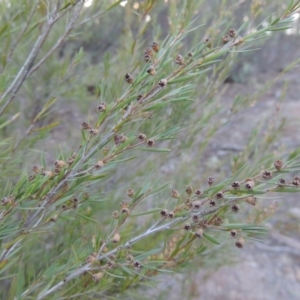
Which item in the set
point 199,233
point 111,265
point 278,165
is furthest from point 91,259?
point 278,165

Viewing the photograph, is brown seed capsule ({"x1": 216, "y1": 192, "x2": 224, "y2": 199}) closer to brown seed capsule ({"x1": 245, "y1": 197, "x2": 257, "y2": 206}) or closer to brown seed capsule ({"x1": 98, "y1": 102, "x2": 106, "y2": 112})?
brown seed capsule ({"x1": 245, "y1": 197, "x2": 257, "y2": 206})

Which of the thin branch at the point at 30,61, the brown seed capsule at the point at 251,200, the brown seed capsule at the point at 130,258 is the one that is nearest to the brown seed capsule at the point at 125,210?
the brown seed capsule at the point at 130,258

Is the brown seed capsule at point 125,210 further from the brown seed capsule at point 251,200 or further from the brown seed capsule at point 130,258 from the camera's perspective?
the brown seed capsule at point 251,200

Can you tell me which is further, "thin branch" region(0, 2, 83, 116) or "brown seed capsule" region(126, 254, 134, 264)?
"thin branch" region(0, 2, 83, 116)

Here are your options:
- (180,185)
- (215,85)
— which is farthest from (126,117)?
(180,185)

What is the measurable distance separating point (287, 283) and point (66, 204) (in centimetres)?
267

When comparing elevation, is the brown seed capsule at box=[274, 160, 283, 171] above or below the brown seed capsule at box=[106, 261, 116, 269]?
above

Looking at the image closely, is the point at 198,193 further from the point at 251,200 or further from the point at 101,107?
the point at 101,107

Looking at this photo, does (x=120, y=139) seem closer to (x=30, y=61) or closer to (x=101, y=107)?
(x=101, y=107)

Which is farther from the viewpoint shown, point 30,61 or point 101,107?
point 30,61

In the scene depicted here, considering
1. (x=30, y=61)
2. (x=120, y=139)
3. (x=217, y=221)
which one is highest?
(x=30, y=61)

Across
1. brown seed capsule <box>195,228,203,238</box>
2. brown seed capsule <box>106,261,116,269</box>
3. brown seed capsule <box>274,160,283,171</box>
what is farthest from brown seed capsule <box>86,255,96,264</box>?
brown seed capsule <box>274,160,283,171</box>

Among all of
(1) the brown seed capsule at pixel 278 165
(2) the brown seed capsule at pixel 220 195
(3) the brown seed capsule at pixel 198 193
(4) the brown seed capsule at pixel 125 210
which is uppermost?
(4) the brown seed capsule at pixel 125 210

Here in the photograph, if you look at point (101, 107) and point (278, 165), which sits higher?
point (101, 107)
